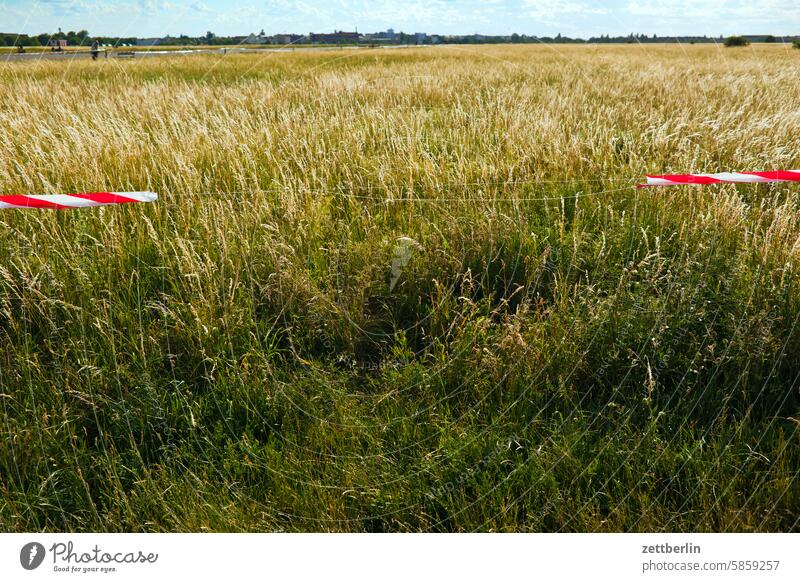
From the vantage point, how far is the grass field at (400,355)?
1.98 m

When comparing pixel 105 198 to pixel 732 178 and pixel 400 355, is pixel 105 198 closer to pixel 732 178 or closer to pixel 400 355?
pixel 400 355

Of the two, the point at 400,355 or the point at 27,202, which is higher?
the point at 27,202

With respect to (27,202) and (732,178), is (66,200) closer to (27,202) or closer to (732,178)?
(27,202)

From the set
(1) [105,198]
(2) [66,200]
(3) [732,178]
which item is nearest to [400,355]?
(1) [105,198]

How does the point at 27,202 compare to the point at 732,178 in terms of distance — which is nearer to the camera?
the point at 27,202

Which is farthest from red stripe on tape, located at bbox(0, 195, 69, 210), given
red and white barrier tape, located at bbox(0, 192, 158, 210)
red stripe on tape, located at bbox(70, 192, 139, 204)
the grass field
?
the grass field

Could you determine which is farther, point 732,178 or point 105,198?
point 732,178

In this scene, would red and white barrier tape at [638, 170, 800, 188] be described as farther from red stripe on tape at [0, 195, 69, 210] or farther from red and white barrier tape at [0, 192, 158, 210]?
red stripe on tape at [0, 195, 69, 210]

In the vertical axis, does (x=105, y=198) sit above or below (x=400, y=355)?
above

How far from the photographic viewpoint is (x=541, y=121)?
472cm

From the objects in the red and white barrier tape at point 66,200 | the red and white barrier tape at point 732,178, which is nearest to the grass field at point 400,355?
the red and white barrier tape at point 732,178

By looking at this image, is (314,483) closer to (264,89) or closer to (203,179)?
(203,179)

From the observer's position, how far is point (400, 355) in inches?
102

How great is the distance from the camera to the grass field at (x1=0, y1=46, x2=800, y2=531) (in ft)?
6.49
